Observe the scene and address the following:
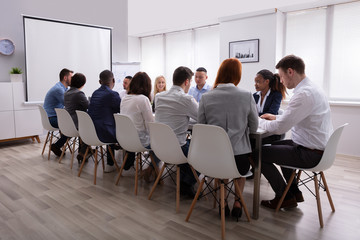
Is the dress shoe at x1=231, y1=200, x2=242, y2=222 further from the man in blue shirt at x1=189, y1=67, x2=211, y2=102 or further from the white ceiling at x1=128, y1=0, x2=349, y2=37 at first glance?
the white ceiling at x1=128, y1=0, x2=349, y2=37

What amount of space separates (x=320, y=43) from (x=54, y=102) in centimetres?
443

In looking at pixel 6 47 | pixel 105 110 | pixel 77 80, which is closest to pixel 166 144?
pixel 105 110

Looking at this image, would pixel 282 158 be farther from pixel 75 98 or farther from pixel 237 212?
pixel 75 98

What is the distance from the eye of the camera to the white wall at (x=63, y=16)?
17.9 feet

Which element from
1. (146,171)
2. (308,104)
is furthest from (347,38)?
(146,171)

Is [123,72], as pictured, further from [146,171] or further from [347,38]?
[347,38]

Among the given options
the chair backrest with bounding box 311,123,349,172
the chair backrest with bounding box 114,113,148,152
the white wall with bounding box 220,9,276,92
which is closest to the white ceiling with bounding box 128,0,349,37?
the white wall with bounding box 220,9,276,92

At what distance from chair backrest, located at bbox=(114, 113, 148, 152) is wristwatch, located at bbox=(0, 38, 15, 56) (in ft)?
12.0

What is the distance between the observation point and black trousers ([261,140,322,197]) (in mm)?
2326

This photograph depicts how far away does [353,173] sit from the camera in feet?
12.2

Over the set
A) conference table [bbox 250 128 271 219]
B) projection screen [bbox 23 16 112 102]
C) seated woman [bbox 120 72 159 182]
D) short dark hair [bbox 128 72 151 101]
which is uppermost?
projection screen [bbox 23 16 112 102]

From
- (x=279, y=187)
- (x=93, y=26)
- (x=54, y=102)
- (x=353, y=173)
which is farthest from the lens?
(x=93, y=26)

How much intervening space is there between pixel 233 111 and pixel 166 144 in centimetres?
66

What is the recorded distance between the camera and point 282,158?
2.43 meters
